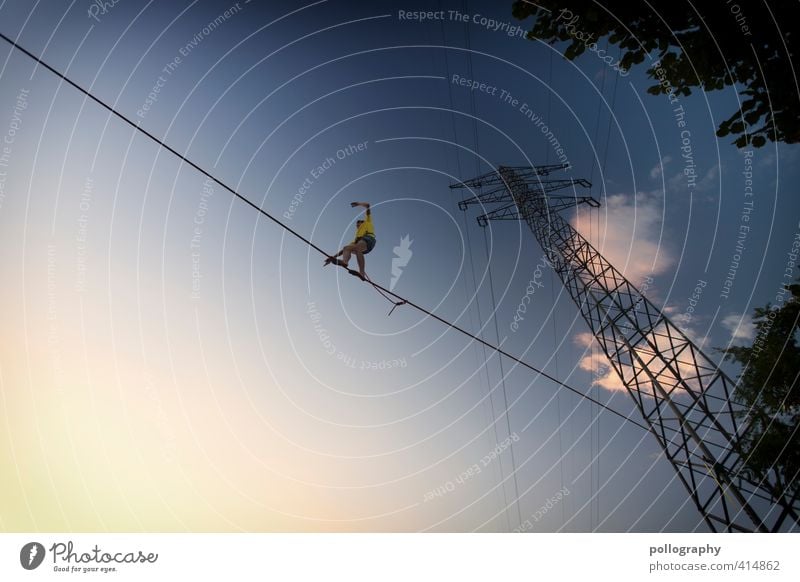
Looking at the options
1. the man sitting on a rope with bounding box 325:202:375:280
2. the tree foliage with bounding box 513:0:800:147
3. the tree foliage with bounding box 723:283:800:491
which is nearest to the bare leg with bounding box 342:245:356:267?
the man sitting on a rope with bounding box 325:202:375:280

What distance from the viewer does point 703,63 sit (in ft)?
16.8

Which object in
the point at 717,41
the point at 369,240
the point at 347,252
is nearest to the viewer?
the point at 717,41

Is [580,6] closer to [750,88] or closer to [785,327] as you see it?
[750,88]

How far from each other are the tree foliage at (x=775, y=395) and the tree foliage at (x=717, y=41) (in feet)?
11.2

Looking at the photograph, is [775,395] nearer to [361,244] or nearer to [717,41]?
[717,41]

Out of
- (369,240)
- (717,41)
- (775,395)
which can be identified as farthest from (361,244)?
(775,395)

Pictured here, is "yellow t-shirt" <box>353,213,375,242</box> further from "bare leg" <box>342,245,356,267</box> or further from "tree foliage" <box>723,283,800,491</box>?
"tree foliage" <box>723,283,800,491</box>

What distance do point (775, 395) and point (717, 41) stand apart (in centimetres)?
630

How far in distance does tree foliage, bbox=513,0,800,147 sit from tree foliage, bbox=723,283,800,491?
11.2 feet

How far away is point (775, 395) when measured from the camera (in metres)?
7.14

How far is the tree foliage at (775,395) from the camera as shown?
21.9 ft

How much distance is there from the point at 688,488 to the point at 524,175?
26.3ft

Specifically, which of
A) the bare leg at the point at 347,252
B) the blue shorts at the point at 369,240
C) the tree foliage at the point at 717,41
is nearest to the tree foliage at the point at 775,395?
the tree foliage at the point at 717,41
